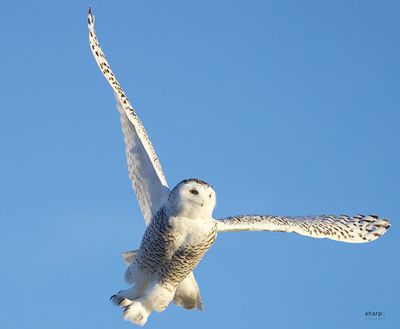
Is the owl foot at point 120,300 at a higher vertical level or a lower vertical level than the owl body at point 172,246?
lower

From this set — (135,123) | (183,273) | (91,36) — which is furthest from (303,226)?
(91,36)

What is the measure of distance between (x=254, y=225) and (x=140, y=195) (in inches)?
61.5

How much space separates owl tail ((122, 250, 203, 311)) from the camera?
444 inches

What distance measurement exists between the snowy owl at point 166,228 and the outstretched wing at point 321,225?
0.5 inches

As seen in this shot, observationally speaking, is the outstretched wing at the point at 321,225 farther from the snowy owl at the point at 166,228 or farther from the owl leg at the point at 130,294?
the owl leg at the point at 130,294

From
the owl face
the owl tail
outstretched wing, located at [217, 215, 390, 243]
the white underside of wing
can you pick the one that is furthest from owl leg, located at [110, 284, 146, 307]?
the owl face

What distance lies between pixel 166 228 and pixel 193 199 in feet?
1.95

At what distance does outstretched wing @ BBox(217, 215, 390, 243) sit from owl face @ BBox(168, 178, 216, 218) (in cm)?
77

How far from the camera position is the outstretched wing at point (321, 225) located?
10.5 m

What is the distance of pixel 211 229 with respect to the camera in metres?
9.79

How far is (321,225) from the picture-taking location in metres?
11.6

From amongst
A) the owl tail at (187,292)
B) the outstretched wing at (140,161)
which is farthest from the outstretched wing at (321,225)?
the owl tail at (187,292)

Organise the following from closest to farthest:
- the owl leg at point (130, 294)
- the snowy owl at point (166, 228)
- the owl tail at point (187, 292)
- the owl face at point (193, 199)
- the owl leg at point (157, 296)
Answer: the owl face at point (193, 199) → the snowy owl at point (166, 228) → the owl leg at point (157, 296) → the owl leg at point (130, 294) → the owl tail at point (187, 292)

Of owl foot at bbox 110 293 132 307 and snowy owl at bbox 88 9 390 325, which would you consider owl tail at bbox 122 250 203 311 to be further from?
owl foot at bbox 110 293 132 307
